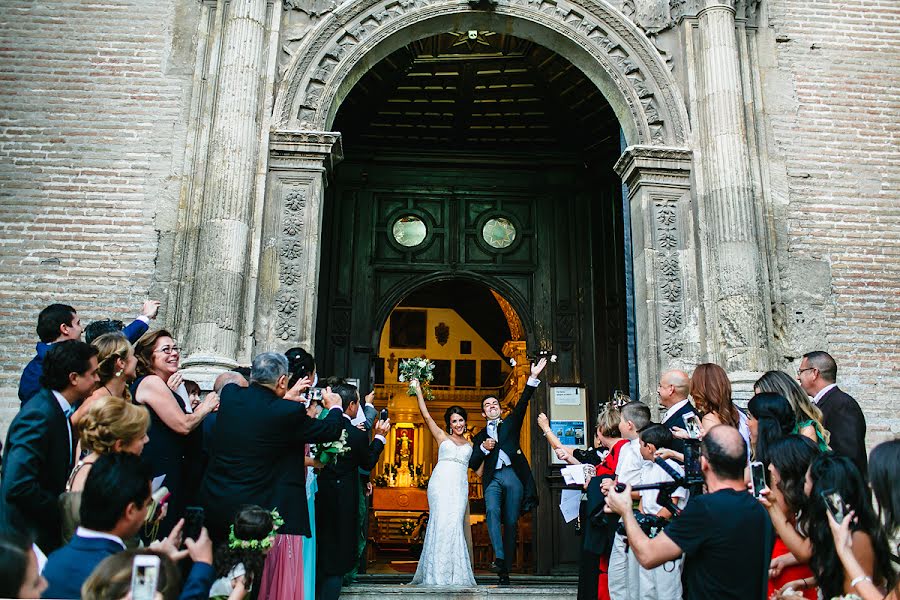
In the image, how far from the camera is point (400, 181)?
13.4 meters

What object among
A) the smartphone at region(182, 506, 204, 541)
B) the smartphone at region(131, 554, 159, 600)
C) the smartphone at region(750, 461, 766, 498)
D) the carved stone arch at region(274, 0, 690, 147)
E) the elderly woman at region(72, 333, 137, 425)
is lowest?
the smartphone at region(131, 554, 159, 600)

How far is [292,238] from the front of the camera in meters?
8.77

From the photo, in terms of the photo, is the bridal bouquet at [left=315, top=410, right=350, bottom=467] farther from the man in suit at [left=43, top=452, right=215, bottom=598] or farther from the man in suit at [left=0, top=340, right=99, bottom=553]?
the man in suit at [left=43, top=452, right=215, bottom=598]

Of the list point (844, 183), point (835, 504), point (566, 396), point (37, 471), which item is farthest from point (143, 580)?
point (566, 396)

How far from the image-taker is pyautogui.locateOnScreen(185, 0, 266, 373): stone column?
811 centimetres

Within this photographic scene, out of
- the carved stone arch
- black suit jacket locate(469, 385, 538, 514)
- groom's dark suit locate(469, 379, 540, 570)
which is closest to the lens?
groom's dark suit locate(469, 379, 540, 570)

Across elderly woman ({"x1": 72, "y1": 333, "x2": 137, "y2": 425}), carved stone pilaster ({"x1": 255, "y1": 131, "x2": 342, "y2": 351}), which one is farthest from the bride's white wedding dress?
elderly woman ({"x1": 72, "y1": 333, "x2": 137, "y2": 425})

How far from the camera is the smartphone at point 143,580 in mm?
2381

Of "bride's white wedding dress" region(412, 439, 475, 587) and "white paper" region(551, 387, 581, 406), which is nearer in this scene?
"bride's white wedding dress" region(412, 439, 475, 587)

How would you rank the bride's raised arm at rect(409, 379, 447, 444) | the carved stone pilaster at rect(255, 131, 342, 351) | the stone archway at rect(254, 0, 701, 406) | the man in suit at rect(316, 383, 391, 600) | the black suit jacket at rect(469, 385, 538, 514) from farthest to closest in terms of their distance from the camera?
the stone archway at rect(254, 0, 701, 406)
the carved stone pilaster at rect(255, 131, 342, 351)
the black suit jacket at rect(469, 385, 538, 514)
the bride's raised arm at rect(409, 379, 447, 444)
the man in suit at rect(316, 383, 391, 600)

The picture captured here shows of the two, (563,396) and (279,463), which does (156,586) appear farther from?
(563,396)

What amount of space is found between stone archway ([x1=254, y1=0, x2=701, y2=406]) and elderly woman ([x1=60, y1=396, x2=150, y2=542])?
15.9 ft

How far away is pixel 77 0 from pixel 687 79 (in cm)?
711

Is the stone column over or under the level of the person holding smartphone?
over
